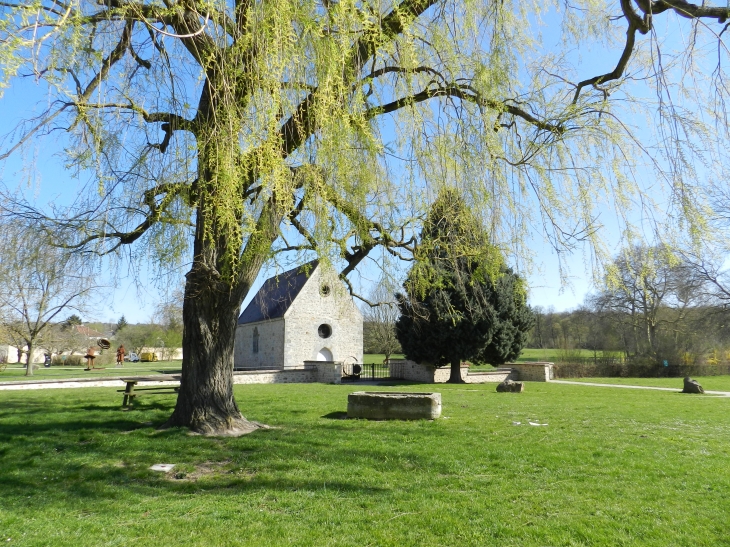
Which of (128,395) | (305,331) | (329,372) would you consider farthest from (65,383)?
(305,331)

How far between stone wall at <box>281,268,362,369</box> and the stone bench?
54.3ft

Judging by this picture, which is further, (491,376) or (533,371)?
(533,371)

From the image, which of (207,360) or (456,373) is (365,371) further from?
(207,360)

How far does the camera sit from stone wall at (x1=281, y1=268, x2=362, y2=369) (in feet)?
85.1

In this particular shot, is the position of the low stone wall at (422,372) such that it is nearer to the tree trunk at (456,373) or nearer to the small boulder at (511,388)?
the tree trunk at (456,373)

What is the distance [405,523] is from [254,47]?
370cm

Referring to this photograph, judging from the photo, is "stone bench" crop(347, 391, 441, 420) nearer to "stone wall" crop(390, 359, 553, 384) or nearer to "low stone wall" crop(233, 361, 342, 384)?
"low stone wall" crop(233, 361, 342, 384)

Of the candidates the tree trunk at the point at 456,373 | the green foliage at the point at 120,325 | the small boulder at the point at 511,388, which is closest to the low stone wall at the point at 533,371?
the tree trunk at the point at 456,373

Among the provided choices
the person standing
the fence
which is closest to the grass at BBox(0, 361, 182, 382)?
the person standing

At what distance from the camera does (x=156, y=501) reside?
4195 millimetres

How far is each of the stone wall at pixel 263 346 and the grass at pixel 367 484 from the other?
18.4 meters

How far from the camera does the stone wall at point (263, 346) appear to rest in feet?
87.1

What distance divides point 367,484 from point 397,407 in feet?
12.8

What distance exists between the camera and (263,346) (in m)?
28.8
